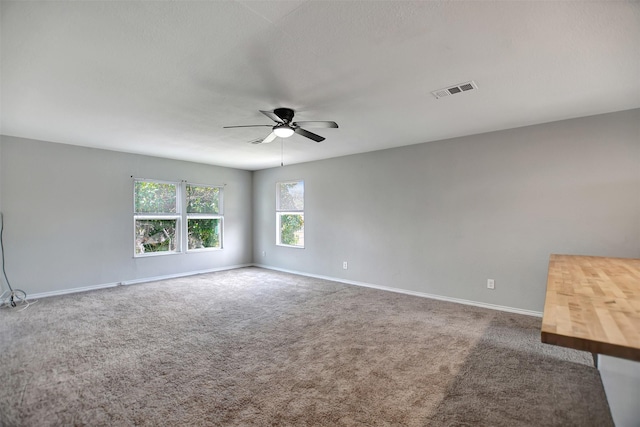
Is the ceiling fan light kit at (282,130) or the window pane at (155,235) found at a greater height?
the ceiling fan light kit at (282,130)

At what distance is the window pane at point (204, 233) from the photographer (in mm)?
6293

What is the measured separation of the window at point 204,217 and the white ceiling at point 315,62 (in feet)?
8.66

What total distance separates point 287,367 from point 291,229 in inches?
170

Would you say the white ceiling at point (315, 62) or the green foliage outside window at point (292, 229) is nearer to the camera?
the white ceiling at point (315, 62)

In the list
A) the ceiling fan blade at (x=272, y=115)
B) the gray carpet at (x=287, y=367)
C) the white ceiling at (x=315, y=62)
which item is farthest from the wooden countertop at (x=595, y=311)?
the ceiling fan blade at (x=272, y=115)

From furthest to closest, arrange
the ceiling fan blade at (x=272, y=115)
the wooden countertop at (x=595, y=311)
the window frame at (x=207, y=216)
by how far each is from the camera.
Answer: the window frame at (x=207, y=216) → the ceiling fan blade at (x=272, y=115) → the wooden countertop at (x=595, y=311)

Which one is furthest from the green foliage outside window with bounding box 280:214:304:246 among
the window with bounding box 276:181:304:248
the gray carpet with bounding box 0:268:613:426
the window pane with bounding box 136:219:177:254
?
the gray carpet with bounding box 0:268:613:426

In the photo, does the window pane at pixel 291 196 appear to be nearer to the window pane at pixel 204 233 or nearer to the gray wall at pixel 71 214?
the window pane at pixel 204 233

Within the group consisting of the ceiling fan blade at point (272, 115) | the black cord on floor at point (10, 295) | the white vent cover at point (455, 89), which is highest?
the white vent cover at point (455, 89)

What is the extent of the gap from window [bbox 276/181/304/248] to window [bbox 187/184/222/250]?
1372 mm

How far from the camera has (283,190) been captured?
22.2 ft

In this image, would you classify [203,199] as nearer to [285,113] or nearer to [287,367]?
[285,113]

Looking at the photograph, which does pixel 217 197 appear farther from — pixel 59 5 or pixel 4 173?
pixel 59 5

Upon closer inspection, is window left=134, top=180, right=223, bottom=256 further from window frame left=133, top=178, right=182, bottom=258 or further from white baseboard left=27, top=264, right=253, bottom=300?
white baseboard left=27, top=264, right=253, bottom=300
